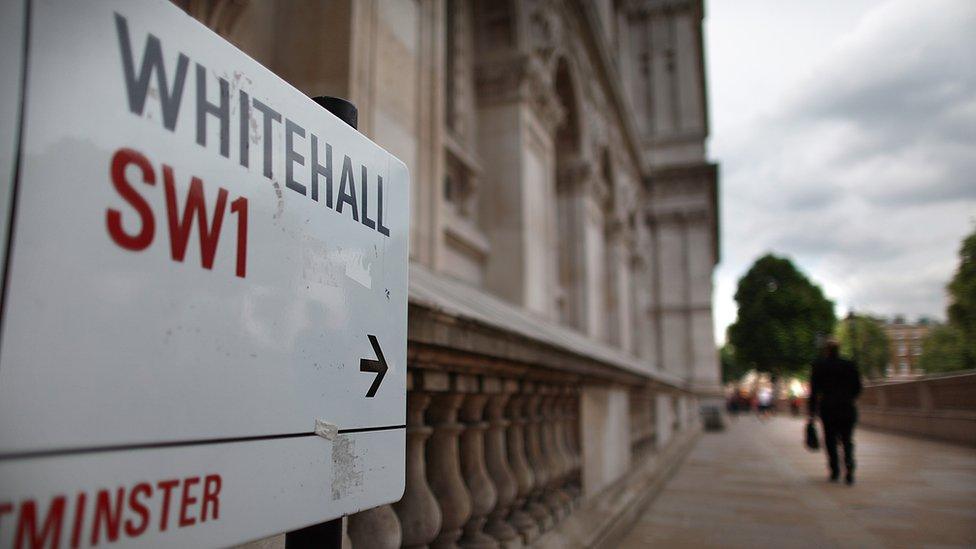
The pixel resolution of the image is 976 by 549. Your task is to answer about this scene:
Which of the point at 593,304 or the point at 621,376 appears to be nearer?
the point at 621,376

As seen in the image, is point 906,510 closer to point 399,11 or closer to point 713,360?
point 399,11

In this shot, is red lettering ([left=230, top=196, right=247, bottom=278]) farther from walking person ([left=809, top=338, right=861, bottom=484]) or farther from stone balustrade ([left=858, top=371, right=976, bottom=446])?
stone balustrade ([left=858, top=371, right=976, bottom=446])

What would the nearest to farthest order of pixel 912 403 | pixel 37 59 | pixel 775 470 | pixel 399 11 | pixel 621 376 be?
1. pixel 37 59
2. pixel 621 376
3. pixel 399 11
4. pixel 775 470
5. pixel 912 403

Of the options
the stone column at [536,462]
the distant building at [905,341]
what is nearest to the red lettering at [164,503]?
the stone column at [536,462]

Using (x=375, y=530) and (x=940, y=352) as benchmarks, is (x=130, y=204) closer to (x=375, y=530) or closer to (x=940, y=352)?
(x=375, y=530)

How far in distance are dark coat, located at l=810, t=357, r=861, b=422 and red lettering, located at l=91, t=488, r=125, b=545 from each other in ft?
26.4

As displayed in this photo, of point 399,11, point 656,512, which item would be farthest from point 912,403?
point 399,11

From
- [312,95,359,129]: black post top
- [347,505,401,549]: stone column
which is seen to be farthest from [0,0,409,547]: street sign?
[347,505,401,549]: stone column

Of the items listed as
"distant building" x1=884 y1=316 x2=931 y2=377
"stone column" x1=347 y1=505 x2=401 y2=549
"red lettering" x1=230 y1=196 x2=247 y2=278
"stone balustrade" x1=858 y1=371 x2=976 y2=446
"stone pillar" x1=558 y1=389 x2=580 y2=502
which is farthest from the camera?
"distant building" x1=884 y1=316 x2=931 y2=377

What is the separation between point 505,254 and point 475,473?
25.4ft

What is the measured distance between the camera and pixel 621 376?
5258mm

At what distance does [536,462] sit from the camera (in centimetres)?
344

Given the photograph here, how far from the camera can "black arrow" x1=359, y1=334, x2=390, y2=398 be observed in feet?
4.03

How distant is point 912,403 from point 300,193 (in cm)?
1828
